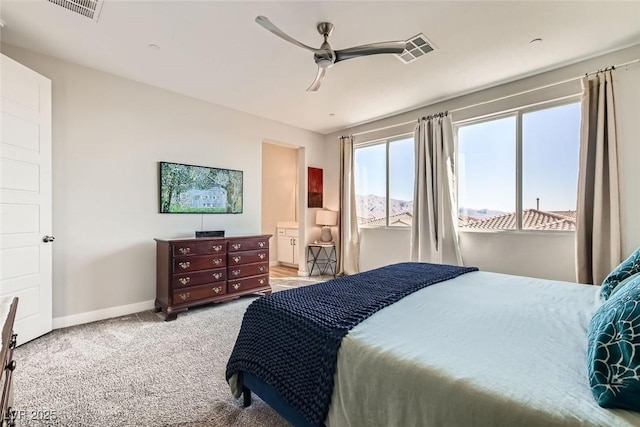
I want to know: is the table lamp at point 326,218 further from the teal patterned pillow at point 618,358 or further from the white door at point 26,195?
the teal patterned pillow at point 618,358

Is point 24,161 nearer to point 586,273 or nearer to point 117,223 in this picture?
point 117,223

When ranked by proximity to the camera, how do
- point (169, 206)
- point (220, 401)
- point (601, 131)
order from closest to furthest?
point (220, 401) → point (601, 131) → point (169, 206)

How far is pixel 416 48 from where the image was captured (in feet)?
8.91

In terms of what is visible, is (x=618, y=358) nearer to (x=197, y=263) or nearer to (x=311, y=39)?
(x=311, y=39)

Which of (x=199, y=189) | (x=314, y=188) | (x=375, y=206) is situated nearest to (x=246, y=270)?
(x=199, y=189)

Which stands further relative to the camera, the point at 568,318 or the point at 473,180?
the point at 473,180

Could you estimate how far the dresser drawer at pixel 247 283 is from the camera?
3.68 m

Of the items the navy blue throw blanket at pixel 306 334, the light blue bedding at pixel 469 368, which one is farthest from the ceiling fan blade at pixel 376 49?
the light blue bedding at pixel 469 368

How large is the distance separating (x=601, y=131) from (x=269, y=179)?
5.41 m

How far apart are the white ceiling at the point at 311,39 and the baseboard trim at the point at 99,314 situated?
266 cm

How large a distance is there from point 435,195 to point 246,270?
110 inches

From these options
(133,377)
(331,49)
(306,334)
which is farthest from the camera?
(331,49)

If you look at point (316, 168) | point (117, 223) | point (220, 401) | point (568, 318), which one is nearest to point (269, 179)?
point (316, 168)

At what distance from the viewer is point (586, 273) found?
9.20ft
